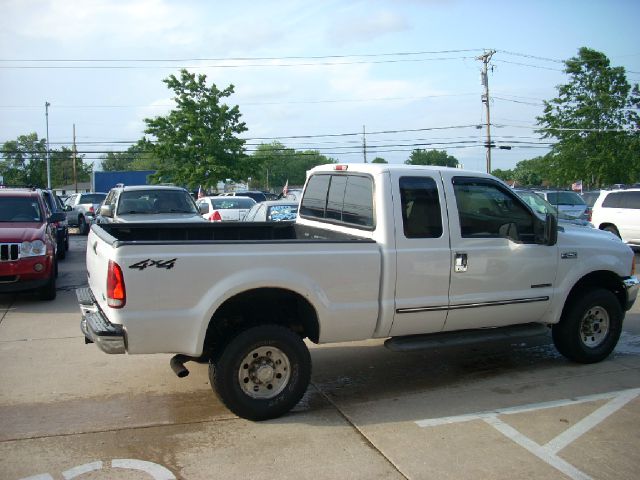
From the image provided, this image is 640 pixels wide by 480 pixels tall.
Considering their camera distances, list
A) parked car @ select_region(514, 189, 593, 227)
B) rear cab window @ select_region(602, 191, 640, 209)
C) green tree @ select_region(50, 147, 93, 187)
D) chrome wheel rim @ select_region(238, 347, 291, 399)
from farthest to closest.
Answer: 1. green tree @ select_region(50, 147, 93, 187)
2. parked car @ select_region(514, 189, 593, 227)
3. rear cab window @ select_region(602, 191, 640, 209)
4. chrome wheel rim @ select_region(238, 347, 291, 399)

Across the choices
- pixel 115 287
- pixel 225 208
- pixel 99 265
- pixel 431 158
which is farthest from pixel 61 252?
pixel 431 158

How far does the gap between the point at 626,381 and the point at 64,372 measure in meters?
5.39

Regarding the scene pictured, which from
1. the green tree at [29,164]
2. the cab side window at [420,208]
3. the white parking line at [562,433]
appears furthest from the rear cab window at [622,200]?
the green tree at [29,164]

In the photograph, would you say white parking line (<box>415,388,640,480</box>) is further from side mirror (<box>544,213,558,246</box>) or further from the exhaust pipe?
the exhaust pipe

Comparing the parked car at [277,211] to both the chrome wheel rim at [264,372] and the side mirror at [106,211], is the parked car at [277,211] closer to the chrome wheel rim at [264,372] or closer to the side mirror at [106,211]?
the side mirror at [106,211]

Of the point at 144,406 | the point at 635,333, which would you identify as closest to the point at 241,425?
the point at 144,406

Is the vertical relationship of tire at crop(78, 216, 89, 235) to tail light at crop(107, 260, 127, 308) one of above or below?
below

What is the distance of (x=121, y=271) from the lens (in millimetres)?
4250

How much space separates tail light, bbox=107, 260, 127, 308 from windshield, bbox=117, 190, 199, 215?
817 centimetres

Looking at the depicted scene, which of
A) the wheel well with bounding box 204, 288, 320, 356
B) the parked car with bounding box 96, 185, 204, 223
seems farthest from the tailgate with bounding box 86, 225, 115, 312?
the parked car with bounding box 96, 185, 204, 223

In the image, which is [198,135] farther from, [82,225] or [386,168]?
[386,168]

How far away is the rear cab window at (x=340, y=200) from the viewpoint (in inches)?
212

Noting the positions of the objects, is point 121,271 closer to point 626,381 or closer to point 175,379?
point 175,379

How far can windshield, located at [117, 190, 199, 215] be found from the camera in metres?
12.3
